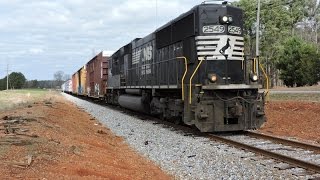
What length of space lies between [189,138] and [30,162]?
664 centimetres

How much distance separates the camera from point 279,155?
8.94 metres

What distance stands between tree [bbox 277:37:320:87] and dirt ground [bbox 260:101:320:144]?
26501 millimetres

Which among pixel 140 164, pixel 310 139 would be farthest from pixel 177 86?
pixel 140 164

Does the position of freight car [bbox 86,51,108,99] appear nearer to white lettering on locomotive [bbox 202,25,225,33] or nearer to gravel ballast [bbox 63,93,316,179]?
gravel ballast [bbox 63,93,316,179]

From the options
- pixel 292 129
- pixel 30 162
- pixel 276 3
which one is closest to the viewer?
pixel 30 162

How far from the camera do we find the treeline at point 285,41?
152 ft

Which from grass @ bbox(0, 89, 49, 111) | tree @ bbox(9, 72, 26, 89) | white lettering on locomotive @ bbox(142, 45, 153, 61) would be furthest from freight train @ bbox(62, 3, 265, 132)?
tree @ bbox(9, 72, 26, 89)

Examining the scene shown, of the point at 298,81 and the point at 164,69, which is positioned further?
the point at 298,81

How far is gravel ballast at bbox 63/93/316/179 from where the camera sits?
779 centimetres

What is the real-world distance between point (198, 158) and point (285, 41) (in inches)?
1820

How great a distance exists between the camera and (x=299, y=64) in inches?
1784

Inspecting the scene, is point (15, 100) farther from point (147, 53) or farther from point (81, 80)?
point (147, 53)

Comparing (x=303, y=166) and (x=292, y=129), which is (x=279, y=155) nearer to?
(x=303, y=166)

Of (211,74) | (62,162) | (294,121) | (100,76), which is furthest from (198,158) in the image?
(100,76)
